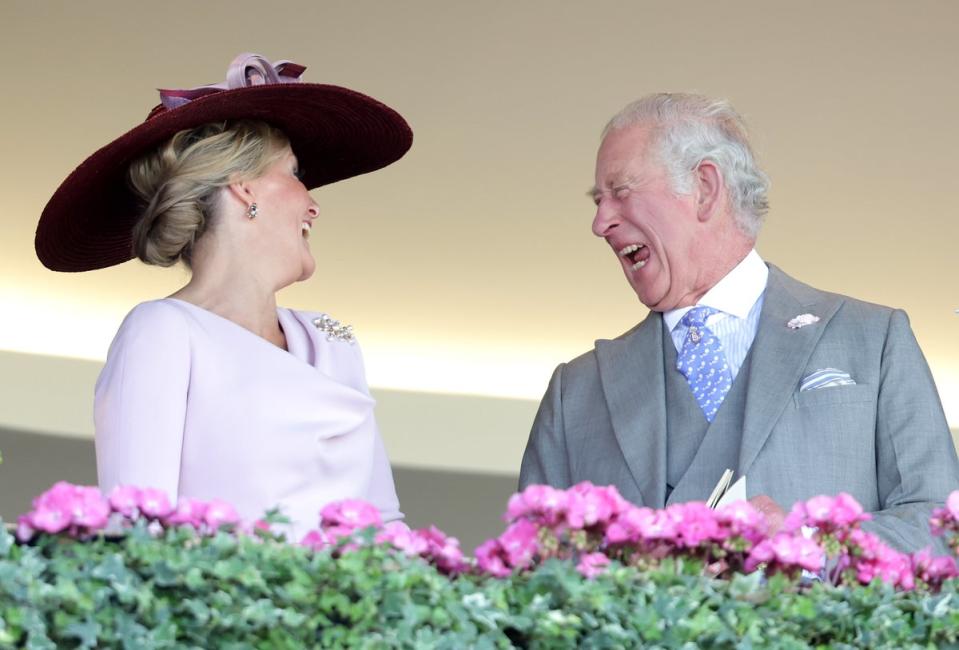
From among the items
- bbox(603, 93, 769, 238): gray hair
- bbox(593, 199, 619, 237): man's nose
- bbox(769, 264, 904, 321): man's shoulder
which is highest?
bbox(603, 93, 769, 238): gray hair

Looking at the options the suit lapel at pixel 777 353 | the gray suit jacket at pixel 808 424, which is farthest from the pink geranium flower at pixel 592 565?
the suit lapel at pixel 777 353

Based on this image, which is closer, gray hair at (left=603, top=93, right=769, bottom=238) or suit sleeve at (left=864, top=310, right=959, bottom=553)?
suit sleeve at (left=864, top=310, right=959, bottom=553)

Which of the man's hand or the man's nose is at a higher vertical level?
the man's nose

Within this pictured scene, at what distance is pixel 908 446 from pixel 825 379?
0.58ft

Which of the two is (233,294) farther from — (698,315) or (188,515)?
(188,515)

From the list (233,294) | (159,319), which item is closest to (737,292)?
(233,294)

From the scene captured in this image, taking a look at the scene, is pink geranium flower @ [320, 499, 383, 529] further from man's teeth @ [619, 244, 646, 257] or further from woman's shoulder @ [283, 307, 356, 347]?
man's teeth @ [619, 244, 646, 257]

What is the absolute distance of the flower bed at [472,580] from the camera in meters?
1.20

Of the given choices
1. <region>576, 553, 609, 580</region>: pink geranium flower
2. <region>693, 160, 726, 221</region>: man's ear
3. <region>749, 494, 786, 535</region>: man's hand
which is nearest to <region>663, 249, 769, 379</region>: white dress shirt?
<region>693, 160, 726, 221</region>: man's ear

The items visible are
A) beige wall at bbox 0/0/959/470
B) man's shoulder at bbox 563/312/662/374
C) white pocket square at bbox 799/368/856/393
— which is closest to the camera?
white pocket square at bbox 799/368/856/393

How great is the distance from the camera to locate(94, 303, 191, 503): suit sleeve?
1.96 meters

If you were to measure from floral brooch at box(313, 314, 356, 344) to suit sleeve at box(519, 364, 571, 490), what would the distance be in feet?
1.33

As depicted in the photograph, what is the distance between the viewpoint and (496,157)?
4734 mm

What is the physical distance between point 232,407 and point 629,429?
2.33 ft
